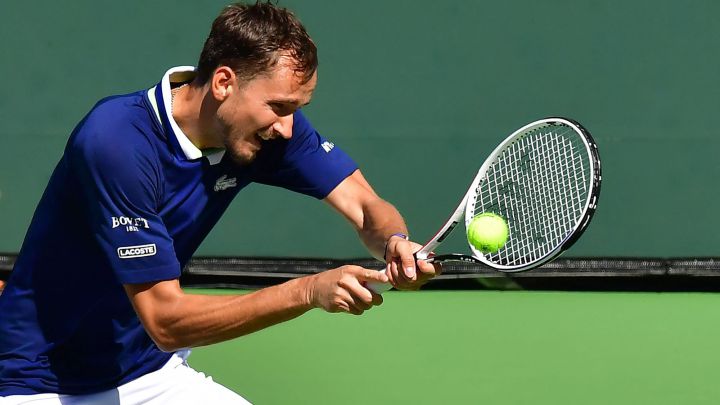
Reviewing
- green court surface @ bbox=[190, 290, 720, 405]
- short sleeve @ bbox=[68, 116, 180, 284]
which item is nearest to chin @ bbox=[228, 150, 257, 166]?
short sleeve @ bbox=[68, 116, 180, 284]

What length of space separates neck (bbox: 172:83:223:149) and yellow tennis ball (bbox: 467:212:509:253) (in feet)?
2.13

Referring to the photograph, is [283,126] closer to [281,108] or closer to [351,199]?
[281,108]

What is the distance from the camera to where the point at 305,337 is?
4.42 metres

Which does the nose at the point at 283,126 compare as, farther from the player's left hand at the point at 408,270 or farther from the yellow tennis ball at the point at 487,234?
the yellow tennis ball at the point at 487,234

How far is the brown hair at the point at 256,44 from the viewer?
8.66ft

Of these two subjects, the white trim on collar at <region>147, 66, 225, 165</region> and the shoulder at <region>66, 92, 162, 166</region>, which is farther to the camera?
the white trim on collar at <region>147, 66, 225, 165</region>

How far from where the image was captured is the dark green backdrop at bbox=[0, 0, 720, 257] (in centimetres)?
457

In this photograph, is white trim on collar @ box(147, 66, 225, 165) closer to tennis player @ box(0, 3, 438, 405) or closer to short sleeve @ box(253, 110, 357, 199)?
tennis player @ box(0, 3, 438, 405)

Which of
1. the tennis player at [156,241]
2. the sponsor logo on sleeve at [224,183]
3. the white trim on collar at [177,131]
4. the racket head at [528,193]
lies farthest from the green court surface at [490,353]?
the white trim on collar at [177,131]

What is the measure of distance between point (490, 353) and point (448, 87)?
3.65 feet

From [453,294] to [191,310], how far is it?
2398mm

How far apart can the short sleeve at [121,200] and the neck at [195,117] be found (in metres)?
0.16

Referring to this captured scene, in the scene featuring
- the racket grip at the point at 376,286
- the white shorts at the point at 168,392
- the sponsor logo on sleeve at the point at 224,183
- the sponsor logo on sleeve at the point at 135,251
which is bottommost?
the white shorts at the point at 168,392

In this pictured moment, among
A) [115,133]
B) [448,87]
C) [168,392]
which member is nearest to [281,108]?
[115,133]
